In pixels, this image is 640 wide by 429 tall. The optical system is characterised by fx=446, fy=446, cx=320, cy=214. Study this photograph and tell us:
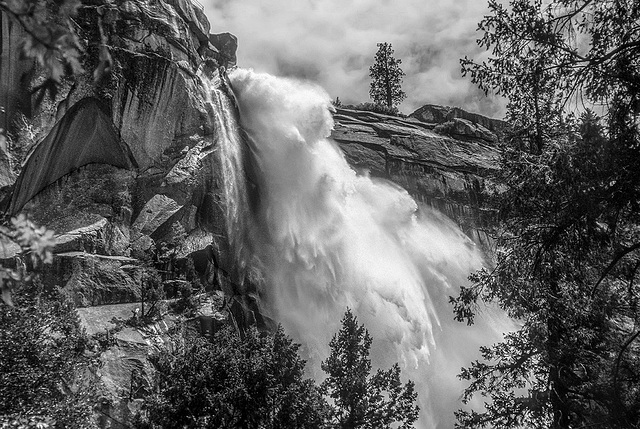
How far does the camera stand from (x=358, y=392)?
15.4 metres

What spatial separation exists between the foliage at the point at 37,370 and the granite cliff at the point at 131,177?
7.01m

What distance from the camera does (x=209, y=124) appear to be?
30234 mm

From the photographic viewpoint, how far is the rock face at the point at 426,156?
41312mm

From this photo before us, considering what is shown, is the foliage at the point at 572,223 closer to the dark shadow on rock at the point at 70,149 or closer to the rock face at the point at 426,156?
the dark shadow on rock at the point at 70,149

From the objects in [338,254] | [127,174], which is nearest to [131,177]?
[127,174]

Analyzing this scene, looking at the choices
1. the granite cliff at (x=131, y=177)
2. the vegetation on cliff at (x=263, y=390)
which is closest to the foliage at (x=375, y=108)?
the granite cliff at (x=131, y=177)

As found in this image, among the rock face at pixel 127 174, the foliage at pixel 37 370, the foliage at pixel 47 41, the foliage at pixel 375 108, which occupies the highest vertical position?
the foliage at pixel 375 108

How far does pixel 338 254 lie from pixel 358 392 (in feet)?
58.7

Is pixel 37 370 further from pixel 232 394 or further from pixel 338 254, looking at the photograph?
pixel 338 254

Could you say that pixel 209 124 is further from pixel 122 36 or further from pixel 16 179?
pixel 16 179

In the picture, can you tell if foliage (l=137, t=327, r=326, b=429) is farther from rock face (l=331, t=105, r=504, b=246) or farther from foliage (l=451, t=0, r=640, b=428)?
rock face (l=331, t=105, r=504, b=246)

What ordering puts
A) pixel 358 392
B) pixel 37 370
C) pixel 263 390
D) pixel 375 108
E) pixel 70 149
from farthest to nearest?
pixel 375 108 → pixel 70 149 → pixel 358 392 → pixel 263 390 → pixel 37 370

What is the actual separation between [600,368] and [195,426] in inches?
426

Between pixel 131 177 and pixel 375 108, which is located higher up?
pixel 375 108
